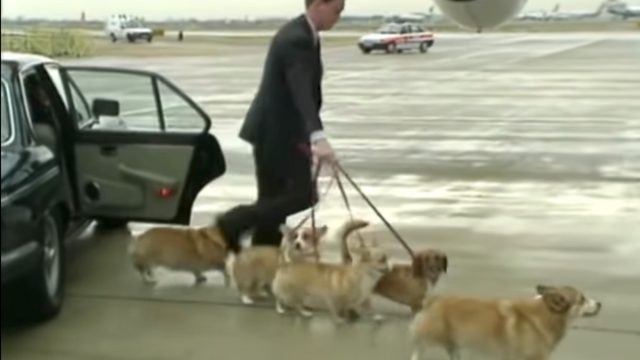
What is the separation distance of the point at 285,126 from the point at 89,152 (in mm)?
1308

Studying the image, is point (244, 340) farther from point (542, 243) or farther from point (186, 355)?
point (542, 243)

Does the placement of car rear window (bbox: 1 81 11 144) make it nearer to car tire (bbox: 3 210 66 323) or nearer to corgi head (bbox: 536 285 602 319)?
car tire (bbox: 3 210 66 323)

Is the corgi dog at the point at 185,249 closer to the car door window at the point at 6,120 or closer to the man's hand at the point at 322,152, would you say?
the man's hand at the point at 322,152

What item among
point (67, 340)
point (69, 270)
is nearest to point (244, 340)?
point (67, 340)

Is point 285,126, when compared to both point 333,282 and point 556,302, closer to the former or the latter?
point 333,282

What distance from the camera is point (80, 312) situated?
6.20 metres

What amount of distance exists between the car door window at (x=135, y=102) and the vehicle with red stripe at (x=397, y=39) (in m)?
35.4

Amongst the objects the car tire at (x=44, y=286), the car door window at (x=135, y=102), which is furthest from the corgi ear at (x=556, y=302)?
the car door window at (x=135, y=102)

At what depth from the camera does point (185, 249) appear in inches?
258

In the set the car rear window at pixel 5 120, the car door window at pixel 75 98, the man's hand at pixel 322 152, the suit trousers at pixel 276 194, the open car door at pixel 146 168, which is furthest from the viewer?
the car door window at pixel 75 98

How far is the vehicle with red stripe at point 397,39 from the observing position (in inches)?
1706

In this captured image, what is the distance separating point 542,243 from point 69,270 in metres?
3.10

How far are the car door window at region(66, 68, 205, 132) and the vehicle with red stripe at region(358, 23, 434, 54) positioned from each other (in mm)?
35443

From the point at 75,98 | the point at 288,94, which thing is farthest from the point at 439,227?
the point at 75,98
